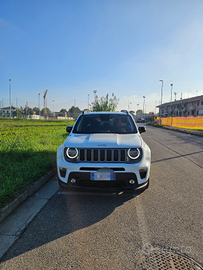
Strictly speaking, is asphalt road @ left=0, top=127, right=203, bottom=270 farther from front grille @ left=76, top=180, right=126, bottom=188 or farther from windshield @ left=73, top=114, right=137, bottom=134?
Answer: windshield @ left=73, top=114, right=137, bottom=134

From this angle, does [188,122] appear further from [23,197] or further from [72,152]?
[23,197]

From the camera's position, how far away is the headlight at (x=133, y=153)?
11.9 feet

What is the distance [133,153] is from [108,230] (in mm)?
1335

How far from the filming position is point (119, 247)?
2488mm

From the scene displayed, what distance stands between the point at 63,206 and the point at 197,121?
2574cm

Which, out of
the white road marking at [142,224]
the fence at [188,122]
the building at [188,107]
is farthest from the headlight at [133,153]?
the building at [188,107]

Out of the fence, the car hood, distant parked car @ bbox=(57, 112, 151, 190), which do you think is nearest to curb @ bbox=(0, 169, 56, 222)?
distant parked car @ bbox=(57, 112, 151, 190)

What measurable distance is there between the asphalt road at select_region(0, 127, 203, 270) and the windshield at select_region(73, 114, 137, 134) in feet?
4.57

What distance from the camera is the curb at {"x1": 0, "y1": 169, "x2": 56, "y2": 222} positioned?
3189mm

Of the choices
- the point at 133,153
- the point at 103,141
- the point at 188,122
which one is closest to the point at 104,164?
the point at 103,141

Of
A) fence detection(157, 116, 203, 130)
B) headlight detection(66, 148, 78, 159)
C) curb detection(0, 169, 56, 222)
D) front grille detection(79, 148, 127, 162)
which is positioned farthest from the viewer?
fence detection(157, 116, 203, 130)

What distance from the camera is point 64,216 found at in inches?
128

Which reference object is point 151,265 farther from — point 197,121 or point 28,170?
point 197,121

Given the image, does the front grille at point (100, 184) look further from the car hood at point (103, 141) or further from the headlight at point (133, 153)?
the car hood at point (103, 141)
